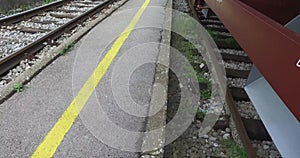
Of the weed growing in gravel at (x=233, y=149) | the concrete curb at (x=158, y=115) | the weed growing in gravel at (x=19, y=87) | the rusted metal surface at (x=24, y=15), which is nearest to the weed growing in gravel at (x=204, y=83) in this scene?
the concrete curb at (x=158, y=115)

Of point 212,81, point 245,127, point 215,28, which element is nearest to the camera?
point 245,127

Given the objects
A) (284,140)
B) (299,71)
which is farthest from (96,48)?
(299,71)

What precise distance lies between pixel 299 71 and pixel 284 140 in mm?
1116

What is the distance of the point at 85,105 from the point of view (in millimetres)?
3254

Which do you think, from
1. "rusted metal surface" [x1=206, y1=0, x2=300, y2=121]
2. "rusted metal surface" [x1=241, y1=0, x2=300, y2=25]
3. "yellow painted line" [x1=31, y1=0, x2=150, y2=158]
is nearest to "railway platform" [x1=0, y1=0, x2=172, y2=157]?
"yellow painted line" [x1=31, y1=0, x2=150, y2=158]

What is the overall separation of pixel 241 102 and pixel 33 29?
479cm

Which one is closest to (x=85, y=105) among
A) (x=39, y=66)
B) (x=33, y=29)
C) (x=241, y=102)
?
(x=39, y=66)

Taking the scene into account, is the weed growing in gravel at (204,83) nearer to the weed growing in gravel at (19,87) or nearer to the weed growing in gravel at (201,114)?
the weed growing in gravel at (201,114)

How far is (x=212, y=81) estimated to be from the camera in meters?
4.06

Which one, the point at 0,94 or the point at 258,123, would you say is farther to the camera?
the point at 0,94

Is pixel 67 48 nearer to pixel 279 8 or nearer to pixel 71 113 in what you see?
pixel 71 113

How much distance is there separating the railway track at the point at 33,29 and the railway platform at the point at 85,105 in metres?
0.63

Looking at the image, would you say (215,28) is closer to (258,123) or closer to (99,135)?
(258,123)

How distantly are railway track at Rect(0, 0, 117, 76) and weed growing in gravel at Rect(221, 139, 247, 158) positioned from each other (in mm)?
3288
